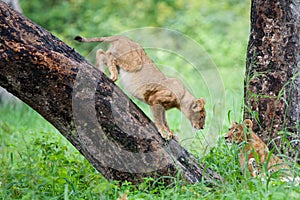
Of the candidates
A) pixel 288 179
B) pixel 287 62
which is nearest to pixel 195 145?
pixel 287 62

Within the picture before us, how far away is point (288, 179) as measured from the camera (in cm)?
339

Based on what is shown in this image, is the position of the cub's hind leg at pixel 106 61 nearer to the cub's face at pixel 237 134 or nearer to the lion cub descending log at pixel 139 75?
the lion cub descending log at pixel 139 75

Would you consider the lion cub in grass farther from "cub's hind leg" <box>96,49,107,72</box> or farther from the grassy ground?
"cub's hind leg" <box>96,49,107,72</box>

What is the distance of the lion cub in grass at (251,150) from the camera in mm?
3660

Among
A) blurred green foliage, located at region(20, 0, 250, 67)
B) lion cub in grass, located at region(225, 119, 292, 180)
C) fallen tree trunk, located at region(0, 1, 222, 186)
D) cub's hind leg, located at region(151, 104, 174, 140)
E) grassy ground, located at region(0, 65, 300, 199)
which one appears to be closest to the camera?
grassy ground, located at region(0, 65, 300, 199)

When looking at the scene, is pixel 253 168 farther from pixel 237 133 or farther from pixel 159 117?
pixel 159 117

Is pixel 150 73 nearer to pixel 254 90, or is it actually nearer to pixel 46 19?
pixel 254 90

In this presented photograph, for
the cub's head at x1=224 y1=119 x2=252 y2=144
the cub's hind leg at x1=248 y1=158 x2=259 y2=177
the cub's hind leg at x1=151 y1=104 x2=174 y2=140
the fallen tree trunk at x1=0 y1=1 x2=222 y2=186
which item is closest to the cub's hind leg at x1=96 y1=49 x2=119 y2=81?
the cub's hind leg at x1=151 y1=104 x2=174 y2=140

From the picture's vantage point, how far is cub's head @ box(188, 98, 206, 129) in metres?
4.90

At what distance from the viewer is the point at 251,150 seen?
143 inches

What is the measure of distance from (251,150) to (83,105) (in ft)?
3.53

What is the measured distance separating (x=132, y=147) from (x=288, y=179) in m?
0.96

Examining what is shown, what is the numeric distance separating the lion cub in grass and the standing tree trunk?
0.57 feet

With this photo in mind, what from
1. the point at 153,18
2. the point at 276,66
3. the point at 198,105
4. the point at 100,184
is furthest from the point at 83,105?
the point at 153,18
